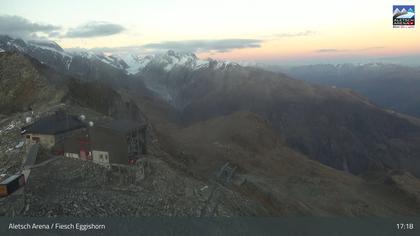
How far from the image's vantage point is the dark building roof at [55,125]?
45.7 metres

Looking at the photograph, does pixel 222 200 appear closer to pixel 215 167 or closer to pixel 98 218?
pixel 98 218

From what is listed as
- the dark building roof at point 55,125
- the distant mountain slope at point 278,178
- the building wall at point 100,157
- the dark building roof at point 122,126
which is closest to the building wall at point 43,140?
the dark building roof at point 55,125

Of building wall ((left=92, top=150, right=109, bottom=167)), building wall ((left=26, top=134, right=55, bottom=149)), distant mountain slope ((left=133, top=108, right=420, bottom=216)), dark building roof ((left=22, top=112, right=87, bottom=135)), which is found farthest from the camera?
distant mountain slope ((left=133, top=108, right=420, bottom=216))

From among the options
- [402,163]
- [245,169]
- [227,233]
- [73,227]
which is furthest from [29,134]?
[402,163]

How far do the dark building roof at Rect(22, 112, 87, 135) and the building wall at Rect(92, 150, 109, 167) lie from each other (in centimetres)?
589

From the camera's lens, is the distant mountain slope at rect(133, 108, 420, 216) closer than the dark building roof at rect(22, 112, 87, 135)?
No

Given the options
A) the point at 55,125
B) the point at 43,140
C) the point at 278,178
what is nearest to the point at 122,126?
the point at 55,125

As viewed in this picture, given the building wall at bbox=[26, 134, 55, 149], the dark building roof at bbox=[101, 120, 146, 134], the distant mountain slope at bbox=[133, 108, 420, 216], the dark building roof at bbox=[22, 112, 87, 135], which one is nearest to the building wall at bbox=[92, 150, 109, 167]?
the dark building roof at bbox=[101, 120, 146, 134]

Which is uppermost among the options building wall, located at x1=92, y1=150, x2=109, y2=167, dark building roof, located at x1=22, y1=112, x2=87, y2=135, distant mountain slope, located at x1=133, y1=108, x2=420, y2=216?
dark building roof, located at x1=22, y1=112, x2=87, y2=135

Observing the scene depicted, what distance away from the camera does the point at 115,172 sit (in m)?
40.9

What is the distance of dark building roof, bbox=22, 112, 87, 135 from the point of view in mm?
45719

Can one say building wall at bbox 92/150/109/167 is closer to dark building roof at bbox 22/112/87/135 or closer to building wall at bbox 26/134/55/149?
building wall at bbox 26/134/55/149

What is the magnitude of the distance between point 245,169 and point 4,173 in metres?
41.4

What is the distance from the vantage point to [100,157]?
42.0m
